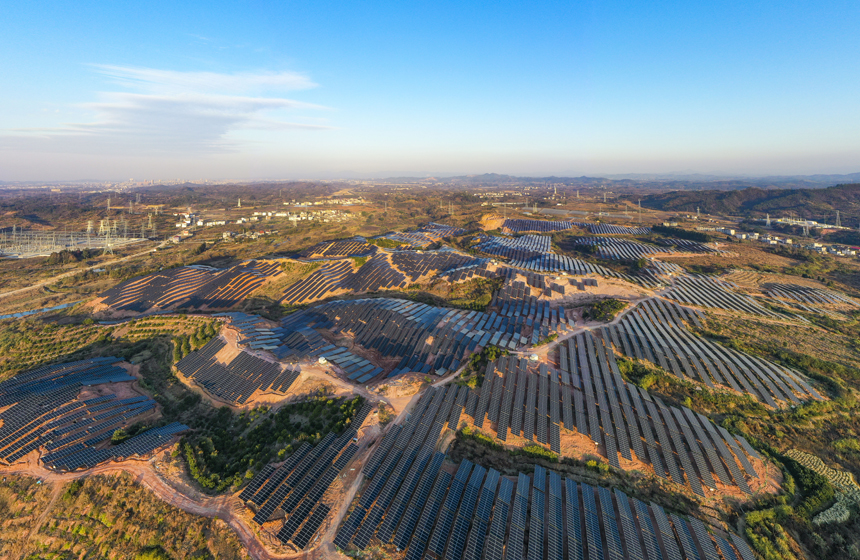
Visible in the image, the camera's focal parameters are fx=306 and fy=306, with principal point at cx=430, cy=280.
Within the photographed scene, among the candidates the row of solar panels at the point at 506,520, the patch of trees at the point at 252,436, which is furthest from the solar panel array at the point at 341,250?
the row of solar panels at the point at 506,520

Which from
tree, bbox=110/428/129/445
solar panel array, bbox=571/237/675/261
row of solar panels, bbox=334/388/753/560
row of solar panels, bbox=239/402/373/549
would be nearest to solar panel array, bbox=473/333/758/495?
row of solar panels, bbox=334/388/753/560

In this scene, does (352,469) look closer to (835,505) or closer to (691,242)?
(835,505)

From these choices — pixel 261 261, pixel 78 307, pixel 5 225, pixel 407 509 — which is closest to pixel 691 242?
pixel 407 509

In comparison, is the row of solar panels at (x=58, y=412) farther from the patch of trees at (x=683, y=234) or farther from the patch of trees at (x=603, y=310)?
the patch of trees at (x=683, y=234)

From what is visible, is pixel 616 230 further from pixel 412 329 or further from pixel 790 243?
pixel 412 329

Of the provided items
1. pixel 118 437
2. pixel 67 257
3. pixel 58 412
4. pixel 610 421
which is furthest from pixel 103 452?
pixel 67 257

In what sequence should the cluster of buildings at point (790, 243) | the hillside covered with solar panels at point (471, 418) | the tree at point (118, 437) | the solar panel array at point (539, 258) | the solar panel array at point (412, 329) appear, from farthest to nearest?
the cluster of buildings at point (790, 243)
the solar panel array at point (539, 258)
the solar panel array at point (412, 329)
the tree at point (118, 437)
the hillside covered with solar panels at point (471, 418)

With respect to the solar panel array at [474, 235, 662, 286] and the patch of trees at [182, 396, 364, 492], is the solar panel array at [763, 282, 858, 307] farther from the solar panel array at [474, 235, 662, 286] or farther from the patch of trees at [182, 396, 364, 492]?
the patch of trees at [182, 396, 364, 492]
